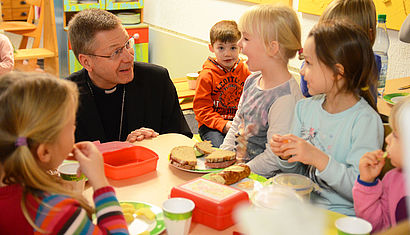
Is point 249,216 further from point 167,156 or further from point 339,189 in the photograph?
point 167,156

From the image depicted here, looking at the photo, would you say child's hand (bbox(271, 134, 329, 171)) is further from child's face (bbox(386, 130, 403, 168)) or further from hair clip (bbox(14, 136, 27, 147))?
hair clip (bbox(14, 136, 27, 147))

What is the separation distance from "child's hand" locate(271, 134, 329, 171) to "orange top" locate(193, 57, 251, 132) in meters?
1.36

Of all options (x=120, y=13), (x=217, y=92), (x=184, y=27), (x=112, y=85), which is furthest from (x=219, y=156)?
(x=120, y=13)

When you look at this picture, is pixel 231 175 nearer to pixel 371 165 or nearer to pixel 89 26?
pixel 371 165

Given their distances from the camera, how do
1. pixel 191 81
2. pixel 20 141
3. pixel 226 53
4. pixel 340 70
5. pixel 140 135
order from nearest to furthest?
pixel 20 141
pixel 340 70
pixel 140 135
pixel 226 53
pixel 191 81

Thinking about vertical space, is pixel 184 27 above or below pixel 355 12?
below

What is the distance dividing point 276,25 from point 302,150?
71cm

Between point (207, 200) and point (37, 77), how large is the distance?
1.81 feet

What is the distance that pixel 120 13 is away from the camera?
18.5 feet

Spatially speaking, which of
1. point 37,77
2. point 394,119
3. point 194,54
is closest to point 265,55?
point 394,119

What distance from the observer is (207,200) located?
1294 millimetres

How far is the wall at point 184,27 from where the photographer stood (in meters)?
4.41

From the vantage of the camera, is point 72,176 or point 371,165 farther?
point 72,176

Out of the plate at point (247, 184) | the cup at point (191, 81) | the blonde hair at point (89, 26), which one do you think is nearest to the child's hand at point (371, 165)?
the plate at point (247, 184)
